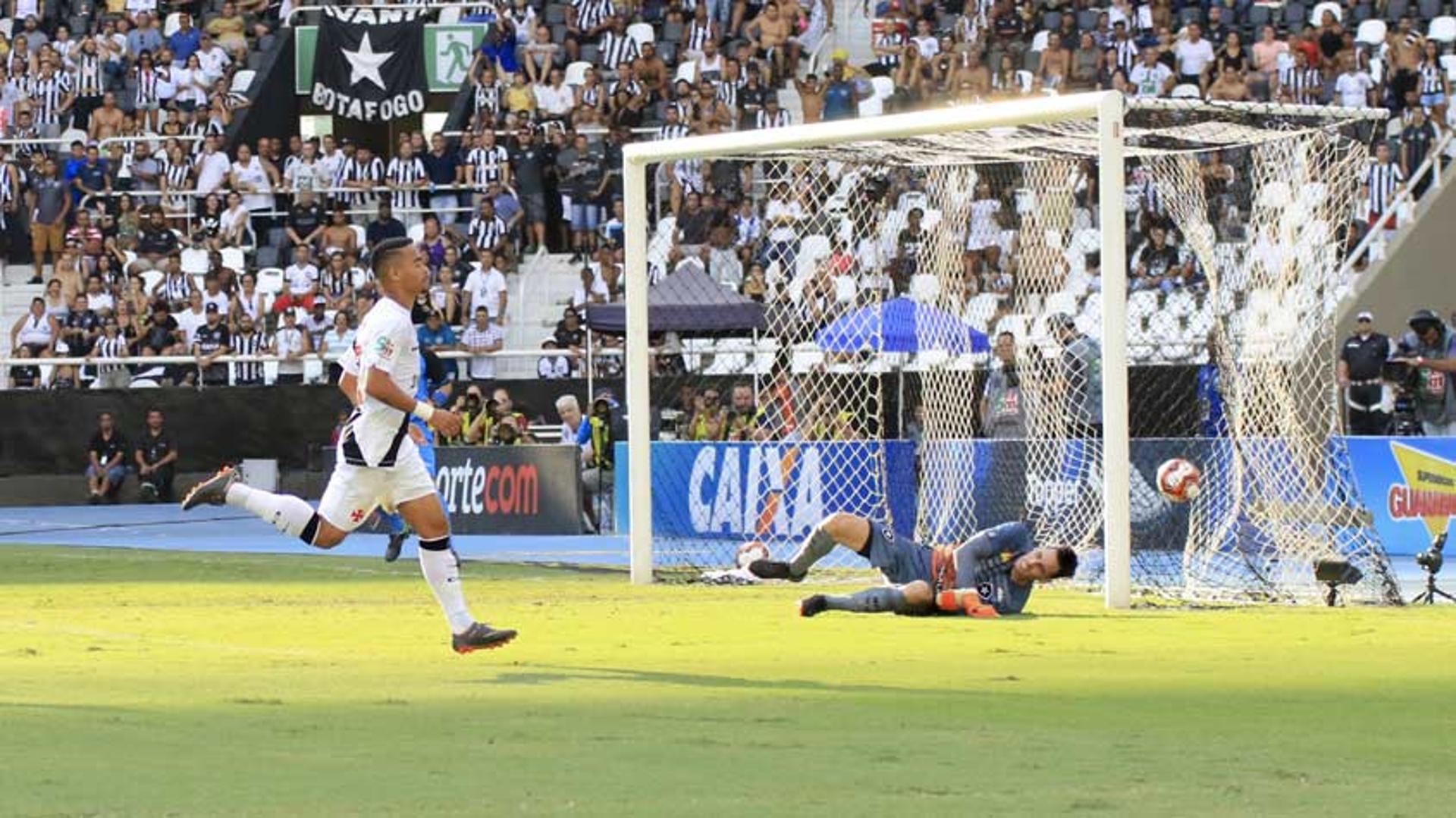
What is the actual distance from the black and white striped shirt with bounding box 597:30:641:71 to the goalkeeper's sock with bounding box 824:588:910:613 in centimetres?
2408

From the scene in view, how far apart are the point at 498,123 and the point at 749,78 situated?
429 cm

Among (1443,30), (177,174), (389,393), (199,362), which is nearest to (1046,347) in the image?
(389,393)

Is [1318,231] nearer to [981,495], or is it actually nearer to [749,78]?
[981,495]

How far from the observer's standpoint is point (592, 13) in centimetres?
4075

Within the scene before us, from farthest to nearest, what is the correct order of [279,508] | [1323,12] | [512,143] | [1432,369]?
1. [512,143]
2. [1323,12]
3. [1432,369]
4. [279,508]

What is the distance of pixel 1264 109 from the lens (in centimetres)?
1866

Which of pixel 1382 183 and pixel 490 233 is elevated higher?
pixel 1382 183

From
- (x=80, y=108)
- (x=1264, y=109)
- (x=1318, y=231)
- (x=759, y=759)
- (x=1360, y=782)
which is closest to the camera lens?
(x=1360, y=782)

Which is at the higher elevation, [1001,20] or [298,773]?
[1001,20]

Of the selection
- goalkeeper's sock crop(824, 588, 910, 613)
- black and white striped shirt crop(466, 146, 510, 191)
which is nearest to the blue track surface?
black and white striped shirt crop(466, 146, 510, 191)

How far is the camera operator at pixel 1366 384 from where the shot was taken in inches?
1104

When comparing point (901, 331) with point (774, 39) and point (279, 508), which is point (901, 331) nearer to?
point (279, 508)

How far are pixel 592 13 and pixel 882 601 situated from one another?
2575cm

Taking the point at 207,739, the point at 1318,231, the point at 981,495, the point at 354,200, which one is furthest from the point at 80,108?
the point at 207,739
